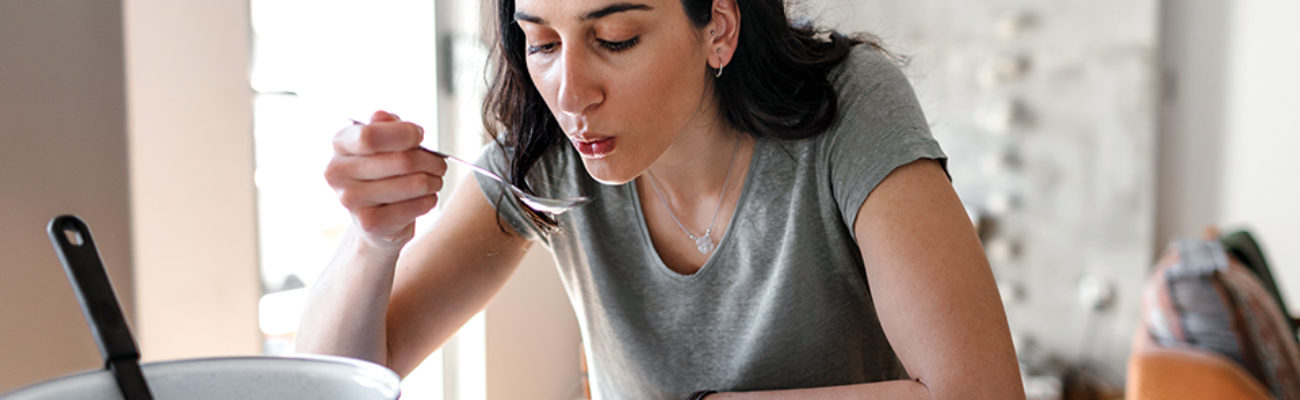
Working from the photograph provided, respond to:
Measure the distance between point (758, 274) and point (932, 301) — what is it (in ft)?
0.72

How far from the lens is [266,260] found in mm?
1512

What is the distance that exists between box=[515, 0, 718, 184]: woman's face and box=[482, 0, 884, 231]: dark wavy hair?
75 mm

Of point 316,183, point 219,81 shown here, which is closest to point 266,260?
point 316,183

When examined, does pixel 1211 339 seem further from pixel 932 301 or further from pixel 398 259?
pixel 398 259

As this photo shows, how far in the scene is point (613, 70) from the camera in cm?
77

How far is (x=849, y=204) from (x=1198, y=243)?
142cm

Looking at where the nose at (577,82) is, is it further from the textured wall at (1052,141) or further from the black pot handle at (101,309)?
the textured wall at (1052,141)

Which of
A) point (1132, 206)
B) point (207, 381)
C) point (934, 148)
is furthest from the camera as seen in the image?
point (1132, 206)

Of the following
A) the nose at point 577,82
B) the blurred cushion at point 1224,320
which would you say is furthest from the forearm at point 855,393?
the blurred cushion at point 1224,320

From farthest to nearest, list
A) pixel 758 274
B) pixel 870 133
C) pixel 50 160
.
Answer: pixel 758 274
pixel 870 133
pixel 50 160

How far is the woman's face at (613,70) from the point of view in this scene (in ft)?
2.49

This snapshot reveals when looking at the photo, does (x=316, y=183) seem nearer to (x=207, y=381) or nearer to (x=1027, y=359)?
(x=207, y=381)

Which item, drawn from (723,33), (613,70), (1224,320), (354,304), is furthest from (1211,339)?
(354,304)

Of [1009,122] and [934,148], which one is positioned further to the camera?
[1009,122]
